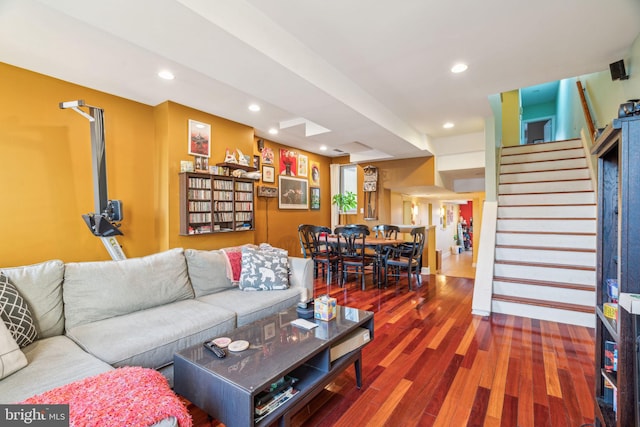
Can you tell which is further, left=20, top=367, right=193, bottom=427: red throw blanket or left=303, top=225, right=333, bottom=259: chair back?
left=303, top=225, right=333, bottom=259: chair back

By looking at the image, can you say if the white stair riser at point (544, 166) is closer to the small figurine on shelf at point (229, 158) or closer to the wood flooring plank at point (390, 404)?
the wood flooring plank at point (390, 404)

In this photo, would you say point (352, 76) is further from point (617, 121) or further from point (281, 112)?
point (617, 121)

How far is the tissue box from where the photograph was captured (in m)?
1.92

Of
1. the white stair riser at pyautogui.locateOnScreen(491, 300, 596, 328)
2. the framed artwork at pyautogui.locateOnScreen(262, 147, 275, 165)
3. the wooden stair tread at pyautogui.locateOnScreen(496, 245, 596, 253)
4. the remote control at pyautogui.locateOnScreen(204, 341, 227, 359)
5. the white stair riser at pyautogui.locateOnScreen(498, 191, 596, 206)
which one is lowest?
the white stair riser at pyautogui.locateOnScreen(491, 300, 596, 328)

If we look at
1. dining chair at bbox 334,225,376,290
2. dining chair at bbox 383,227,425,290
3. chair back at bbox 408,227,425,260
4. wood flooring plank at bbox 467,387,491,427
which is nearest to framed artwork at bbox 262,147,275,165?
dining chair at bbox 334,225,376,290

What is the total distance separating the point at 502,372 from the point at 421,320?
1.02m

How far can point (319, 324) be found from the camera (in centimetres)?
185

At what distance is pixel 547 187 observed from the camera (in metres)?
4.30

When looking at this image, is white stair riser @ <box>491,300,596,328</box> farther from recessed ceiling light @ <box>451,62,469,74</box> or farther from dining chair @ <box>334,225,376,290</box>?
recessed ceiling light @ <box>451,62,469,74</box>

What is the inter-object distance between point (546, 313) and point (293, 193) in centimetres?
471

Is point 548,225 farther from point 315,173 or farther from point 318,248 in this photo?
point 315,173

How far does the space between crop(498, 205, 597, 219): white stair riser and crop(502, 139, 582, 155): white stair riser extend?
1683mm

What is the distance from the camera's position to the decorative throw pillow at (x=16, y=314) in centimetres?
154

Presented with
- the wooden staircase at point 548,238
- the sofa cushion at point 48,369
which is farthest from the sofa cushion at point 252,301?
the wooden staircase at point 548,238
